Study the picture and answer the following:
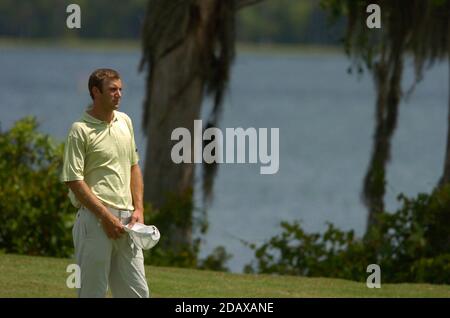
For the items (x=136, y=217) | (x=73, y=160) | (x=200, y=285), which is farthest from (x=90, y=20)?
(x=73, y=160)

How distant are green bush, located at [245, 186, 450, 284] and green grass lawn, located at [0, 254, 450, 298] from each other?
92 cm

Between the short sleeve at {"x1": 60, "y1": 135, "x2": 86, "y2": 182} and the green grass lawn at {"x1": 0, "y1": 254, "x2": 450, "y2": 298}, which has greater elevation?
the short sleeve at {"x1": 60, "y1": 135, "x2": 86, "y2": 182}

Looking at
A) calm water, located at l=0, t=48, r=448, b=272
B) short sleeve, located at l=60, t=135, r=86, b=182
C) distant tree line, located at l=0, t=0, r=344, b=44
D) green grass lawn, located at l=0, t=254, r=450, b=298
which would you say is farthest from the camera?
distant tree line, located at l=0, t=0, r=344, b=44

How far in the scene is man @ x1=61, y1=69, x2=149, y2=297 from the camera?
25.8ft

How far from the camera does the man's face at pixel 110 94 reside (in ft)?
→ 25.8

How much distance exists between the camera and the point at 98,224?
791 centimetres

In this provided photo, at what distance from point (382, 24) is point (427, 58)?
36.8 inches

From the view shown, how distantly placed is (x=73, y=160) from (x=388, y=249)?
18.3 feet

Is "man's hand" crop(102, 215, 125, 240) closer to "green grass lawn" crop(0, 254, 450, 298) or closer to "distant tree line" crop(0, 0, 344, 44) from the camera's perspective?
"green grass lawn" crop(0, 254, 450, 298)

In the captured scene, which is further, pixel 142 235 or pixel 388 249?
pixel 388 249

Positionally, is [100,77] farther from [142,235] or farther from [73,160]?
[142,235]

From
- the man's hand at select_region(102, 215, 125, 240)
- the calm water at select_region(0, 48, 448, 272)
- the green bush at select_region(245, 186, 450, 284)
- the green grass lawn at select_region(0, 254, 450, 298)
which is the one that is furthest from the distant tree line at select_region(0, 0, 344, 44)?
the man's hand at select_region(102, 215, 125, 240)

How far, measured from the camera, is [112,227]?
7855mm
